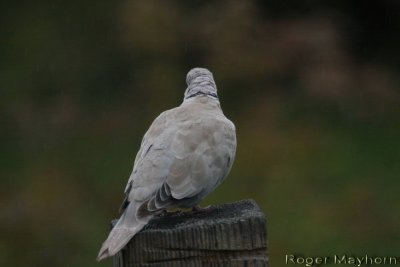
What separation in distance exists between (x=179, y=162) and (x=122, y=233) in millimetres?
425

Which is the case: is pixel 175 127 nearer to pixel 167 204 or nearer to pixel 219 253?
pixel 167 204

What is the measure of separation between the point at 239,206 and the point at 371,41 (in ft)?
15.3

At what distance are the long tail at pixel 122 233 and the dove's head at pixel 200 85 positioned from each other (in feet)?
2.22

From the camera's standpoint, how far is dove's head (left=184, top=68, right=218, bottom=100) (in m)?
2.41

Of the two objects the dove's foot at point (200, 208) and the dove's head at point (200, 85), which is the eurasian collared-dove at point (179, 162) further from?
→ the dove's head at point (200, 85)

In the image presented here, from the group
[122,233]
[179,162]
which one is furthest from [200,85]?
[122,233]

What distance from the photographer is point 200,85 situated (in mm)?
2428

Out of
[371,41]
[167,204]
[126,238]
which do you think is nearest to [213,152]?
[167,204]

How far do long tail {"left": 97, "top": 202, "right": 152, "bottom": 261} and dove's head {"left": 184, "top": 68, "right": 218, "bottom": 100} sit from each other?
0.68 metres

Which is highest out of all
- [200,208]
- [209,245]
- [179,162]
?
[179,162]

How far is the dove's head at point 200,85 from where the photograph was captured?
7.90 ft

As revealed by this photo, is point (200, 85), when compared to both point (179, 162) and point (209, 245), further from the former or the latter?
point (209, 245)

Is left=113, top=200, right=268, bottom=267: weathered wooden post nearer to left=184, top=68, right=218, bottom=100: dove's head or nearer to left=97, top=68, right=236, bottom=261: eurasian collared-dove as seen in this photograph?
left=97, top=68, right=236, bottom=261: eurasian collared-dove

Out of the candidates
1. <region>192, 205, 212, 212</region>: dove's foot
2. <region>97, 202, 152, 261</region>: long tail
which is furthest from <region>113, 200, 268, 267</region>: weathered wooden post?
<region>192, 205, 212, 212</region>: dove's foot
